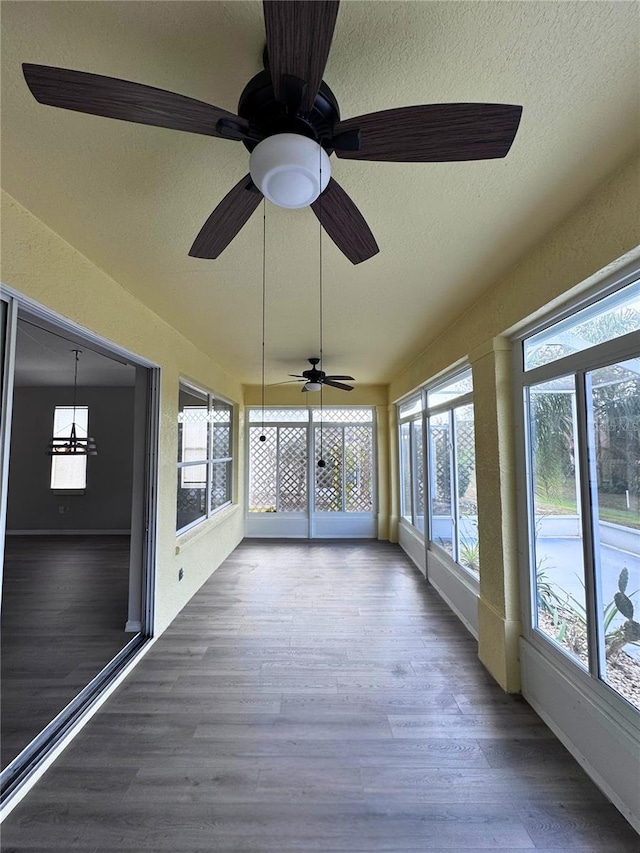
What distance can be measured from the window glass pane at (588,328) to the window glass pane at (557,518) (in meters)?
0.17

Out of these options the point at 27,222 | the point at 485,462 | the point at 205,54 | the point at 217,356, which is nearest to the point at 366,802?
the point at 485,462

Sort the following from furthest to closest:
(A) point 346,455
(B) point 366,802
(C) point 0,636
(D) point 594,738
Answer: (A) point 346,455 < (C) point 0,636 < (D) point 594,738 < (B) point 366,802

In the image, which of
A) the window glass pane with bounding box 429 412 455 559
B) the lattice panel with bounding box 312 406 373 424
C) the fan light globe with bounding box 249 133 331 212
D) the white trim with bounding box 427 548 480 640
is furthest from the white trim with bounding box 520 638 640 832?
the lattice panel with bounding box 312 406 373 424

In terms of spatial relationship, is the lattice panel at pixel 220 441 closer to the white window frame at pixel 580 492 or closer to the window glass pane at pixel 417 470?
the window glass pane at pixel 417 470

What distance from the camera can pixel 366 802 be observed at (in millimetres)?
1574

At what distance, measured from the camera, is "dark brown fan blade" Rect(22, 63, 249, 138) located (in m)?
0.80

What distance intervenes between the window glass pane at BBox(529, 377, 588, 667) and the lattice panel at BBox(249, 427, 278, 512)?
182 inches

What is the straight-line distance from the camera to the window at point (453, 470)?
123 inches

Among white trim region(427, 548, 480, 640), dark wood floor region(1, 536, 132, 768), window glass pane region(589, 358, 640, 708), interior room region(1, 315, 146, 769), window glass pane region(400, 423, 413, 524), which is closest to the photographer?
window glass pane region(589, 358, 640, 708)

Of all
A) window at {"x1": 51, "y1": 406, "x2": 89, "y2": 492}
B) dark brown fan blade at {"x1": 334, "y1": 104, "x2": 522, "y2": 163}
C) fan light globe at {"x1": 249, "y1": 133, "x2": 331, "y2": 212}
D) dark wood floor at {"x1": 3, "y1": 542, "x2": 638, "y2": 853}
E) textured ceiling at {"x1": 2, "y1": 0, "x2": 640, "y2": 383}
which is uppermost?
textured ceiling at {"x1": 2, "y1": 0, "x2": 640, "y2": 383}

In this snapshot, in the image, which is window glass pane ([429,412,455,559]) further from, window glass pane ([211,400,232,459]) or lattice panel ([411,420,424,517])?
window glass pane ([211,400,232,459])

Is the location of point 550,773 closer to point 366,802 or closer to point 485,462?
point 366,802

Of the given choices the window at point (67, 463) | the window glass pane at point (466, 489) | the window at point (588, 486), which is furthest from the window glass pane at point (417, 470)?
the window at point (67, 463)

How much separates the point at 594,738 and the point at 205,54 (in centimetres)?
296
